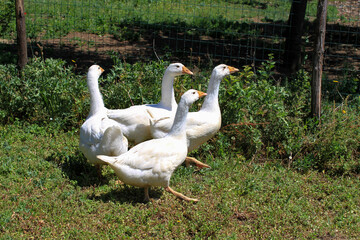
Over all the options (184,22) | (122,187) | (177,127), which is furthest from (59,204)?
(184,22)

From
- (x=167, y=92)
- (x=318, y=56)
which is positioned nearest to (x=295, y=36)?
(x=318, y=56)

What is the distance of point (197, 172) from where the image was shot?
5.57 metres

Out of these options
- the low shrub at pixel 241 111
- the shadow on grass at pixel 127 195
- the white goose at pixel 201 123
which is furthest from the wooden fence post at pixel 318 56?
the shadow on grass at pixel 127 195

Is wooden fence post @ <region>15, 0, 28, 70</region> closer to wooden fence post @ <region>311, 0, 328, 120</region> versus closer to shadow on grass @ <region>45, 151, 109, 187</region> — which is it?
shadow on grass @ <region>45, 151, 109, 187</region>

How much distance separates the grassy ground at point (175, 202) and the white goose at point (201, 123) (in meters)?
0.42

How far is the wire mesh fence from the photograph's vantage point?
379 inches

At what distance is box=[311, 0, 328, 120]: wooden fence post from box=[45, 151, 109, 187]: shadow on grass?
10.5 ft

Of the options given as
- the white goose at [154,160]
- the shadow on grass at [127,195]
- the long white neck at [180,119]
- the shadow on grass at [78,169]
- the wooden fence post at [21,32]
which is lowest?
the shadow on grass at [127,195]

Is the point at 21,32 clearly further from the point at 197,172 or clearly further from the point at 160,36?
the point at 160,36

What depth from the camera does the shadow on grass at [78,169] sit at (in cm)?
519

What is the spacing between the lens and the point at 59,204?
450 cm

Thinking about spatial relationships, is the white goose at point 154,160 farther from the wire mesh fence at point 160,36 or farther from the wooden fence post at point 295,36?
the wooden fence post at point 295,36

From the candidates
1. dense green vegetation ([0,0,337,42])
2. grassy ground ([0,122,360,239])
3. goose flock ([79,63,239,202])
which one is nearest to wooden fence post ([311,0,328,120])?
grassy ground ([0,122,360,239])

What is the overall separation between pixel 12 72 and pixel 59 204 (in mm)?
3538
